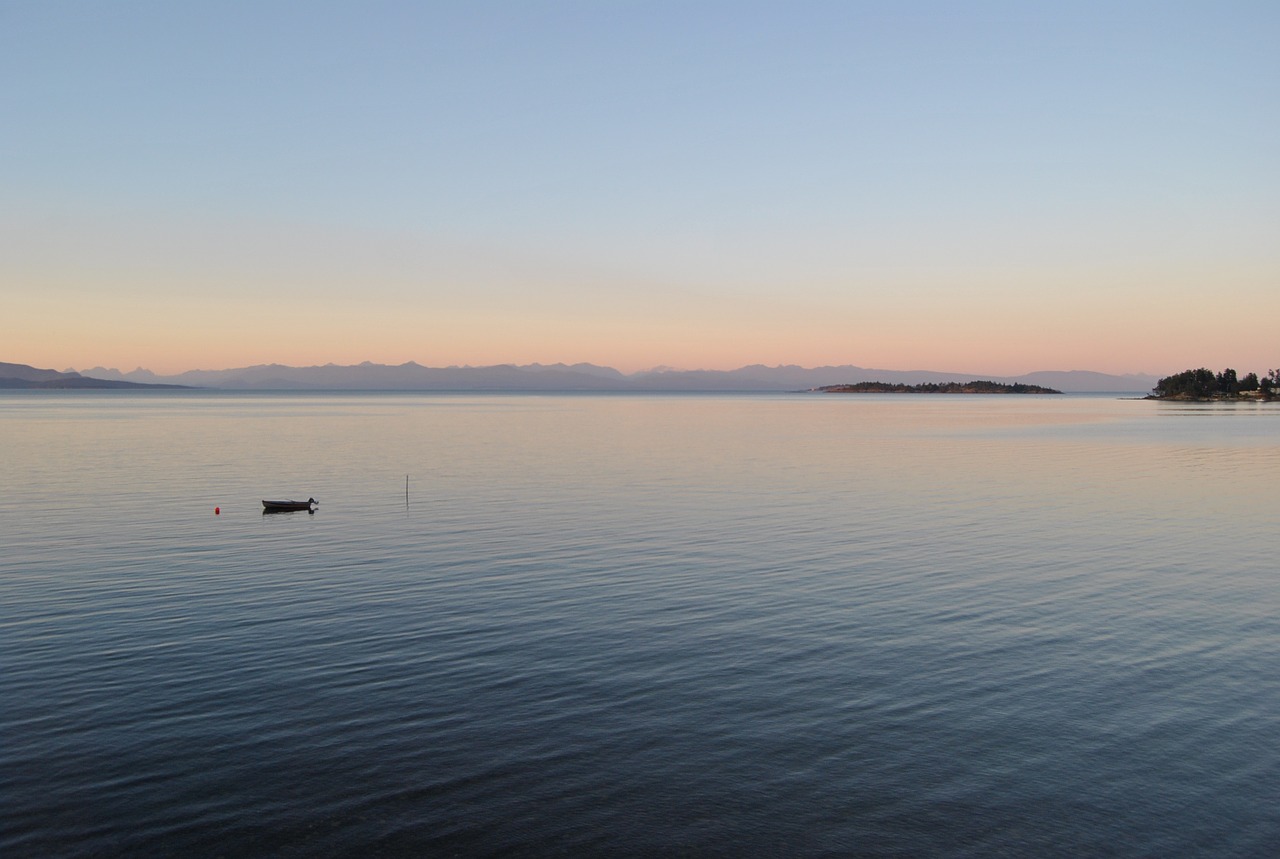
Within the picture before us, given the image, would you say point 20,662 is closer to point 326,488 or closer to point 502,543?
point 502,543

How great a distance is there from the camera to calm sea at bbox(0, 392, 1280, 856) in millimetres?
16094

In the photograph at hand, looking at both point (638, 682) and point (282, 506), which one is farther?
point (282, 506)

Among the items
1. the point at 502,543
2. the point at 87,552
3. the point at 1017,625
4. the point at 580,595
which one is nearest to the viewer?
the point at 1017,625

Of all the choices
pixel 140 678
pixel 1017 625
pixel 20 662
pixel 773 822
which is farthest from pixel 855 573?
pixel 20 662

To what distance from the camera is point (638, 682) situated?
22.9 metres

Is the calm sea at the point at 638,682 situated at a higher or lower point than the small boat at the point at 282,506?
lower

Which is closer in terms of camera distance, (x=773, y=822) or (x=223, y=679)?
(x=773, y=822)

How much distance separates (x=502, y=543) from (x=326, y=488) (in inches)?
1157

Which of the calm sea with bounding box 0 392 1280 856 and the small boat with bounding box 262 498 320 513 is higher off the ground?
the small boat with bounding box 262 498 320 513

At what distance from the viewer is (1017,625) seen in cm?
2870

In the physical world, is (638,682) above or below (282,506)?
below

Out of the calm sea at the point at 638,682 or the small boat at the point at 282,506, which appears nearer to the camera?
the calm sea at the point at 638,682

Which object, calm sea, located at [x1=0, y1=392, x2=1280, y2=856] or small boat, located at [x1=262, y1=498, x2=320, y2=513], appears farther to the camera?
small boat, located at [x1=262, y1=498, x2=320, y2=513]

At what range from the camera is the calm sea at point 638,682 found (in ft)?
52.8
